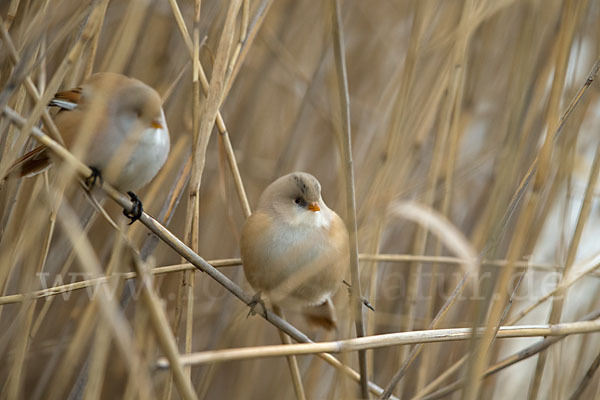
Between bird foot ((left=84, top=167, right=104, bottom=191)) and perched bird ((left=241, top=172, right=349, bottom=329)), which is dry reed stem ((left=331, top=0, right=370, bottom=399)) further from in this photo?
bird foot ((left=84, top=167, right=104, bottom=191))

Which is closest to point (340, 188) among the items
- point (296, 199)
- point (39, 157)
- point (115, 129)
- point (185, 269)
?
point (296, 199)

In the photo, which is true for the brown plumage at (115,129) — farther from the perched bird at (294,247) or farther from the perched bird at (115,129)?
the perched bird at (294,247)

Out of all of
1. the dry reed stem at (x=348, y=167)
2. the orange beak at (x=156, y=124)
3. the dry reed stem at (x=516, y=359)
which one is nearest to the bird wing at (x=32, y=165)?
the orange beak at (x=156, y=124)

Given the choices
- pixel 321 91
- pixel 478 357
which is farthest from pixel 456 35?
pixel 321 91

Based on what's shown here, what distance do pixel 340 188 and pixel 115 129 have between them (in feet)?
3.12

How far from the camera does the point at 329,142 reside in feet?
7.78

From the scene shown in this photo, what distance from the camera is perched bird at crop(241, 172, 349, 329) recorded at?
1.52m

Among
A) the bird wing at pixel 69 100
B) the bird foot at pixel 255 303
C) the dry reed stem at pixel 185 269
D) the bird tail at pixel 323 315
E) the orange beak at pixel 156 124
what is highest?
the orange beak at pixel 156 124

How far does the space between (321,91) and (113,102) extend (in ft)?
3.64

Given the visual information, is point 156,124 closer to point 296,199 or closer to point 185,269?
point 185,269

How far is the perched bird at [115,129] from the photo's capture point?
126cm

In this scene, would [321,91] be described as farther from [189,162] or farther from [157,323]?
[157,323]

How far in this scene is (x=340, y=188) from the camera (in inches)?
81.4

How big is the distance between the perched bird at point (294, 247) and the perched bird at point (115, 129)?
0.36 m
